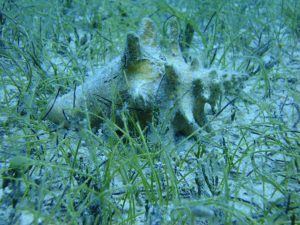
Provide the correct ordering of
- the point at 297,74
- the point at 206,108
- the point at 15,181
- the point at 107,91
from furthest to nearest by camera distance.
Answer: the point at 297,74, the point at 206,108, the point at 107,91, the point at 15,181

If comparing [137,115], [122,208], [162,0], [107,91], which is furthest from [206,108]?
→ [162,0]

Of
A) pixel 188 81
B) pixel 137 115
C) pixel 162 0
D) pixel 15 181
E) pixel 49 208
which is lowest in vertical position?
pixel 49 208

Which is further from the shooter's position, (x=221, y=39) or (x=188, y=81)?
(x=221, y=39)

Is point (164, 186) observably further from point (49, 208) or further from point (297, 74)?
point (297, 74)

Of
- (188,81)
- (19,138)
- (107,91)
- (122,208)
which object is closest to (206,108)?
(188,81)

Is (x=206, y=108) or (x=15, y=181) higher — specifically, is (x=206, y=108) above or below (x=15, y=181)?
above

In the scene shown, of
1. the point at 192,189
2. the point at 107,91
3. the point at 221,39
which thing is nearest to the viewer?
the point at 192,189
